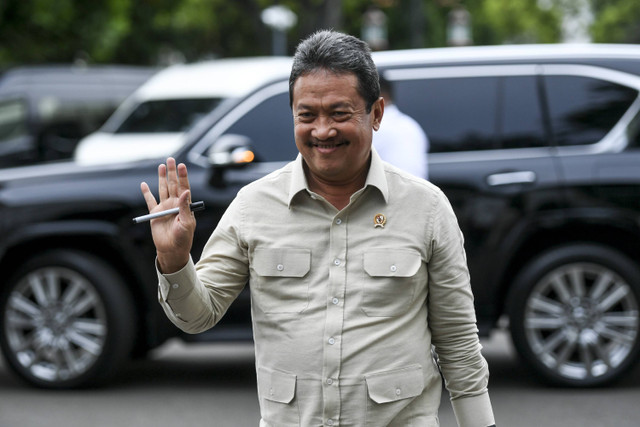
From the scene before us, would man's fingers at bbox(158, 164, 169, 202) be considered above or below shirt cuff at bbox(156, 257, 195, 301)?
above

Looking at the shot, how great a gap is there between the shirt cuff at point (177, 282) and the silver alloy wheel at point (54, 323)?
13.8 feet

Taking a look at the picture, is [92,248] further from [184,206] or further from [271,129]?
[184,206]

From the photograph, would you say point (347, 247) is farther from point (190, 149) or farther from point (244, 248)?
point (190, 149)

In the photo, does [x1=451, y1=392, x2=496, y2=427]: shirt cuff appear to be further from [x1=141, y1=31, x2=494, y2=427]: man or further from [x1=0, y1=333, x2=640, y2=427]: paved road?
[x1=0, y1=333, x2=640, y2=427]: paved road

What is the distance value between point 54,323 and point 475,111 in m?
2.84

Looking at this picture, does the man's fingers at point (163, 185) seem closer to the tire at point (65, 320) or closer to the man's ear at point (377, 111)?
the man's ear at point (377, 111)

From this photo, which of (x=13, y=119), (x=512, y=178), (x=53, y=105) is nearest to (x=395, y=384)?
(x=512, y=178)

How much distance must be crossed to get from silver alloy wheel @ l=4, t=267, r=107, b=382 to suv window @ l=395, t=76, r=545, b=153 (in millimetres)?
2249

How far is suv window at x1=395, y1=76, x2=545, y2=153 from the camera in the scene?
22.6 ft


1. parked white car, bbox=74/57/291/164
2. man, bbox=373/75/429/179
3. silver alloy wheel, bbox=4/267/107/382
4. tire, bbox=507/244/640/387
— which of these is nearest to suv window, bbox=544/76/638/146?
tire, bbox=507/244/640/387

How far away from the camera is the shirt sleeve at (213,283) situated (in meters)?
2.80

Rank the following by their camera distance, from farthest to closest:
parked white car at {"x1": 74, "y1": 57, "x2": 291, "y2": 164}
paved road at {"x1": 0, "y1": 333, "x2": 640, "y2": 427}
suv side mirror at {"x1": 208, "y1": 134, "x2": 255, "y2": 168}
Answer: parked white car at {"x1": 74, "y1": 57, "x2": 291, "y2": 164} → suv side mirror at {"x1": 208, "y1": 134, "x2": 255, "y2": 168} → paved road at {"x1": 0, "y1": 333, "x2": 640, "y2": 427}

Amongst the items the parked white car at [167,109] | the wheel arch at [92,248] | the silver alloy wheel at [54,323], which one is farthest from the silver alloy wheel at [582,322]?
the parked white car at [167,109]

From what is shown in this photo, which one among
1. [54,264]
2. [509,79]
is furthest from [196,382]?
[509,79]
